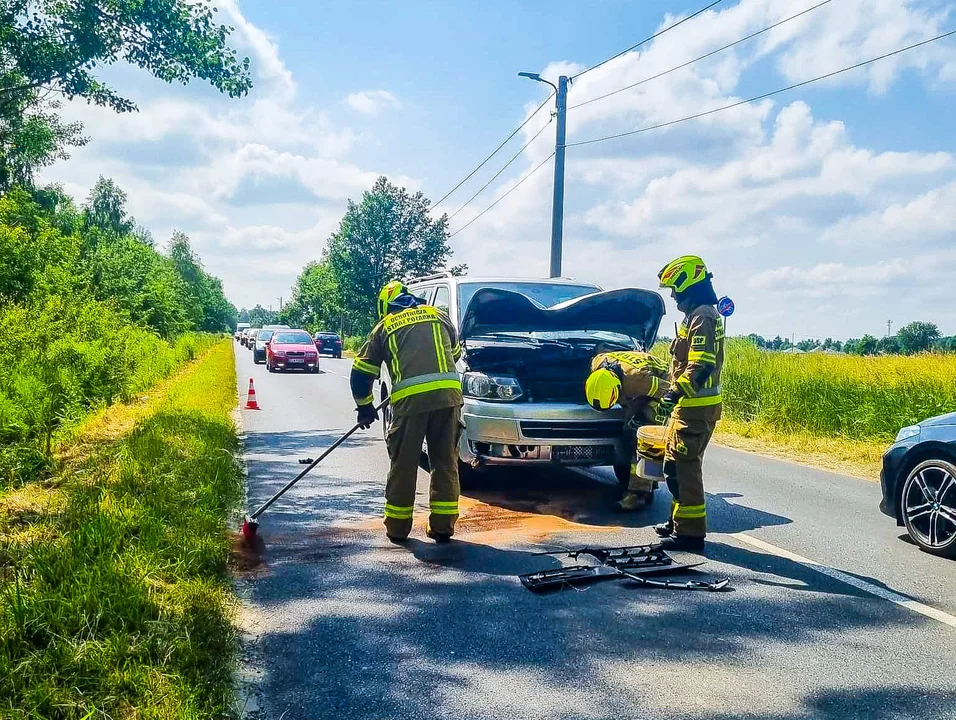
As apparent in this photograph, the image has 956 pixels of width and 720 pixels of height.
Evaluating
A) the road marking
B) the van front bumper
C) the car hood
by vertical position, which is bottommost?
the road marking

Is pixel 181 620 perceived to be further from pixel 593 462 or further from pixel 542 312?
pixel 542 312

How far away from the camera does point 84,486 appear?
656 cm

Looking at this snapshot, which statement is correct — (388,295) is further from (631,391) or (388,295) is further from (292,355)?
(292,355)

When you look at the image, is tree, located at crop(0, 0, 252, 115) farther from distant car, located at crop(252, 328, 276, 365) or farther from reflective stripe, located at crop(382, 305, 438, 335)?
distant car, located at crop(252, 328, 276, 365)

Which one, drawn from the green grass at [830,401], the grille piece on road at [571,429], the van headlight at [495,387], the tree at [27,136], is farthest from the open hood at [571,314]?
the tree at [27,136]

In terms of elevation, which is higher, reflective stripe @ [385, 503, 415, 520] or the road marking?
reflective stripe @ [385, 503, 415, 520]

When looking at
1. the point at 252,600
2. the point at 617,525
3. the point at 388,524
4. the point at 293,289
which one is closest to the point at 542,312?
the point at 617,525

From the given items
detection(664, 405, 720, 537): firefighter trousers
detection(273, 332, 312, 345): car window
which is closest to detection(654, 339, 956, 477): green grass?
detection(664, 405, 720, 537): firefighter trousers

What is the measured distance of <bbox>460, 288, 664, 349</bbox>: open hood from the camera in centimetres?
759

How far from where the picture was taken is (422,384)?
5.68 meters

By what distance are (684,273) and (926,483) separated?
2.31 m

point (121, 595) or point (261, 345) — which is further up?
point (261, 345)

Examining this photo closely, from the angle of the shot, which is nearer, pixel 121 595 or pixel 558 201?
pixel 121 595

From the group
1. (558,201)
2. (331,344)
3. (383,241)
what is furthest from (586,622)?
(383,241)
